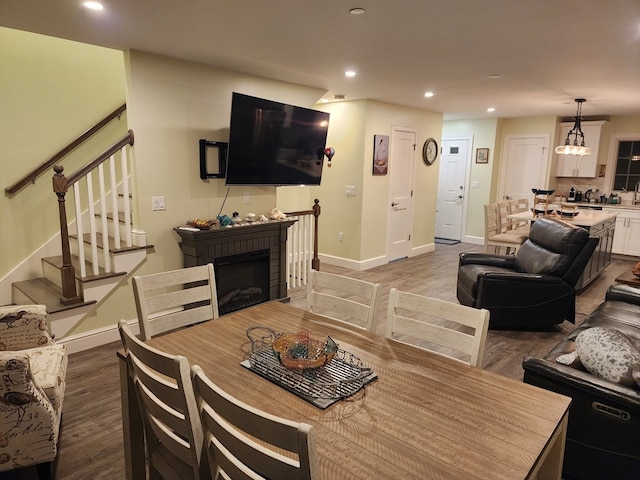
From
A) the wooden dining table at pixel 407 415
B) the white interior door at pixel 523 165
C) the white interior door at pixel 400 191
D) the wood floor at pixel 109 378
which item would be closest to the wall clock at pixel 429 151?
the white interior door at pixel 400 191

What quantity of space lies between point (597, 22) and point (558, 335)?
267 cm

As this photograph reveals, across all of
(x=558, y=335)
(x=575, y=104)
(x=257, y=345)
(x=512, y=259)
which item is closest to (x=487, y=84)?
(x=512, y=259)

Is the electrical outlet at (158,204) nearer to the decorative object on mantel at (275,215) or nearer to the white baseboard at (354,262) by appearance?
the decorative object on mantel at (275,215)

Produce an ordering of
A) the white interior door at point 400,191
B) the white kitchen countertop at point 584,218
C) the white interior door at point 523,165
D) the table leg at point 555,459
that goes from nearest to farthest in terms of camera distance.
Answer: the table leg at point 555,459 < the white kitchen countertop at point 584,218 < the white interior door at point 400,191 < the white interior door at point 523,165

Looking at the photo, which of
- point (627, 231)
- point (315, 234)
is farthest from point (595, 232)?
point (315, 234)

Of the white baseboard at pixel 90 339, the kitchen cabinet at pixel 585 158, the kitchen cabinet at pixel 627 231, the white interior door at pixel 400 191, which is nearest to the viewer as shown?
the white baseboard at pixel 90 339

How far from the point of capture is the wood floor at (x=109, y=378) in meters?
2.10

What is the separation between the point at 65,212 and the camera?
318 cm

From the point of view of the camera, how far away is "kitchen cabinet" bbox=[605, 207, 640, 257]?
6.82m


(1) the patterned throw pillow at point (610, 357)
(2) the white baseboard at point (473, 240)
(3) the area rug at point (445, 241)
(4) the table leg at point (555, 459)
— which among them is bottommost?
(3) the area rug at point (445, 241)

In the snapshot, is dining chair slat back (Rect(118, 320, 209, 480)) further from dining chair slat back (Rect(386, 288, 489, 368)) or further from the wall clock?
the wall clock

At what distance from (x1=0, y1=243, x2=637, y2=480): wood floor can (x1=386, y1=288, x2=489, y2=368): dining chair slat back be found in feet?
0.57

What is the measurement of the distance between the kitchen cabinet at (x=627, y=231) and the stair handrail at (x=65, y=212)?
762cm

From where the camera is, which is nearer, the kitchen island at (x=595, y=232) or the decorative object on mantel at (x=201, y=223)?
the decorative object on mantel at (x=201, y=223)
